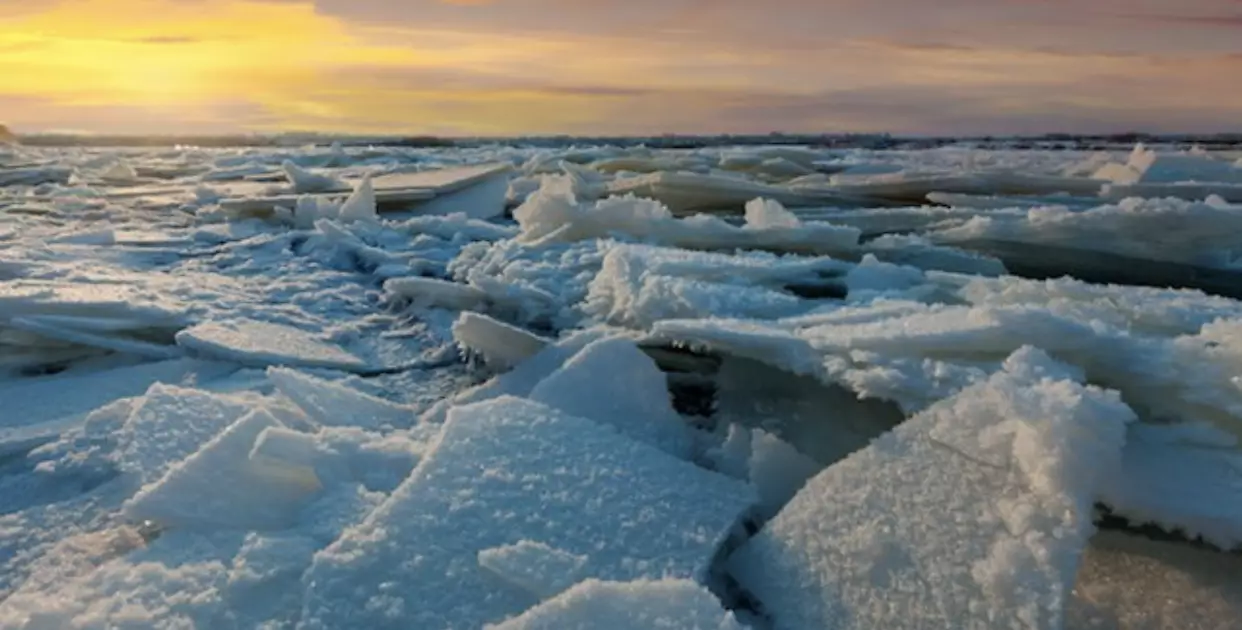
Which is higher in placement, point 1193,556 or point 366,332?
point 1193,556

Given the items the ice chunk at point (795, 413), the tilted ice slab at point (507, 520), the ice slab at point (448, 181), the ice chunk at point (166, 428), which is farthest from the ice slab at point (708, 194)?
the tilted ice slab at point (507, 520)

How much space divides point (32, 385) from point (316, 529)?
57.6 inches

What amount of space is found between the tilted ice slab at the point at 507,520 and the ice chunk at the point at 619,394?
0.10m

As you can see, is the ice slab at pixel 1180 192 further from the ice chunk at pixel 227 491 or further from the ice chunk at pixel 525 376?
the ice chunk at pixel 227 491

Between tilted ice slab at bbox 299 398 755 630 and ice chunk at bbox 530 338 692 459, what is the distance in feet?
0.32

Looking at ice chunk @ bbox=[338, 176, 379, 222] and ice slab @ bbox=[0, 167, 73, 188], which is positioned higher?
ice chunk @ bbox=[338, 176, 379, 222]

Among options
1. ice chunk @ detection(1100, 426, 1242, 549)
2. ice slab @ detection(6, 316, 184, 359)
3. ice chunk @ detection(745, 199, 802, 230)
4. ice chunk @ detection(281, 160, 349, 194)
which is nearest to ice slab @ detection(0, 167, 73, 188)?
ice chunk @ detection(281, 160, 349, 194)

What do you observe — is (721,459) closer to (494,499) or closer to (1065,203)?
(494,499)

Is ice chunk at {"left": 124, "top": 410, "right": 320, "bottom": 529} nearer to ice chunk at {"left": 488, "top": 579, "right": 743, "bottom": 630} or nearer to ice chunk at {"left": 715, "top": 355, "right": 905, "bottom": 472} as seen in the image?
ice chunk at {"left": 488, "top": 579, "right": 743, "bottom": 630}

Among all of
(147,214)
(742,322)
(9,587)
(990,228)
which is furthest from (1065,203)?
(147,214)

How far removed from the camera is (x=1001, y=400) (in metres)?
1.34

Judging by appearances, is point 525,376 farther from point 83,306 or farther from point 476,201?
point 476,201

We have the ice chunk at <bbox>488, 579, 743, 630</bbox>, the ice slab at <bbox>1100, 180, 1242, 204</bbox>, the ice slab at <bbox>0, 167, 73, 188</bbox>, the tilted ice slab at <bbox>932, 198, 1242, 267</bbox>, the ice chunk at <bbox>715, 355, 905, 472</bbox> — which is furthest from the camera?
the ice slab at <bbox>0, 167, 73, 188</bbox>

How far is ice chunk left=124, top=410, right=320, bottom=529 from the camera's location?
4.96ft
